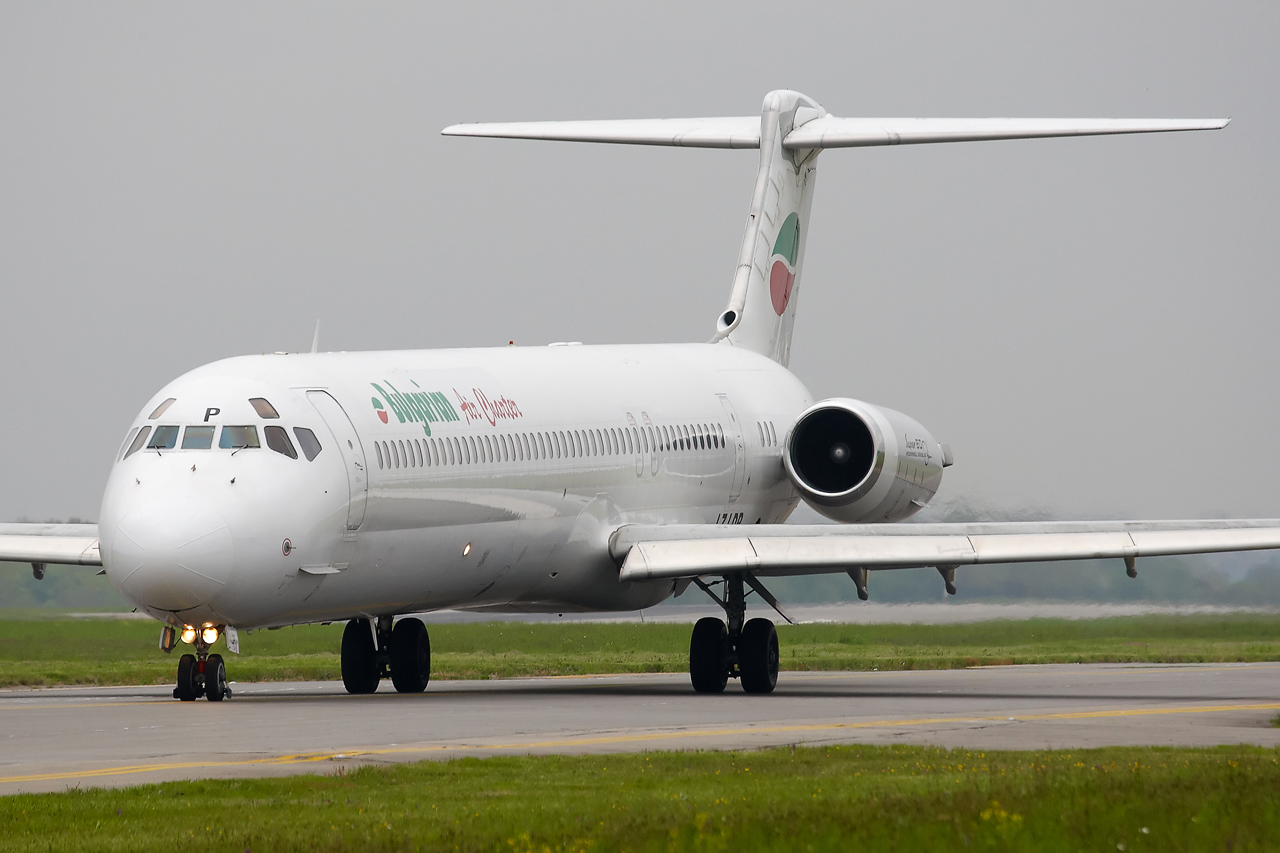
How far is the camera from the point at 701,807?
490 inches

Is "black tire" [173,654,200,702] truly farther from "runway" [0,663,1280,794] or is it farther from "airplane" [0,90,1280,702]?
"runway" [0,663,1280,794]

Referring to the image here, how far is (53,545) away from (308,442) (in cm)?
529

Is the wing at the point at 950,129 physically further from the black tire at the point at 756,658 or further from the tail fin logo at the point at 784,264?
the black tire at the point at 756,658

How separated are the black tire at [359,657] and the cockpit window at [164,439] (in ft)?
18.4

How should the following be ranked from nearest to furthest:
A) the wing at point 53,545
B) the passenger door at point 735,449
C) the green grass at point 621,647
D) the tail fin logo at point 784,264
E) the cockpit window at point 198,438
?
1. the cockpit window at point 198,438
2. the wing at point 53,545
3. the passenger door at point 735,449
4. the green grass at point 621,647
5. the tail fin logo at point 784,264

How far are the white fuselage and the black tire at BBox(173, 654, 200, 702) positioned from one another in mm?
1517

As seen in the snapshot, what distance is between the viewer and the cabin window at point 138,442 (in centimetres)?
2091

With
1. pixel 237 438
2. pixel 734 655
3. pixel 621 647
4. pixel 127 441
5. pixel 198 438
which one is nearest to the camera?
pixel 198 438

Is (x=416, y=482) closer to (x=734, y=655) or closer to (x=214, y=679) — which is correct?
(x=214, y=679)

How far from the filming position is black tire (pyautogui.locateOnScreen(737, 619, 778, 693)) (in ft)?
86.1

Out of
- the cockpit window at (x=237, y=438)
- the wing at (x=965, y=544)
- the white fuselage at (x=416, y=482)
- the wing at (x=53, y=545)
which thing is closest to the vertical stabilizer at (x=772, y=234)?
the white fuselage at (x=416, y=482)

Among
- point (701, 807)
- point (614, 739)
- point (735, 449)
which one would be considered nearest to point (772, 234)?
point (735, 449)

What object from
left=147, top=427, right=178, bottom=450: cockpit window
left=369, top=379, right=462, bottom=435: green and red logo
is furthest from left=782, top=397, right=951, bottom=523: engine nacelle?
left=147, top=427, right=178, bottom=450: cockpit window

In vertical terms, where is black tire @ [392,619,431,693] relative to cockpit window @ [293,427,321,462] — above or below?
below
